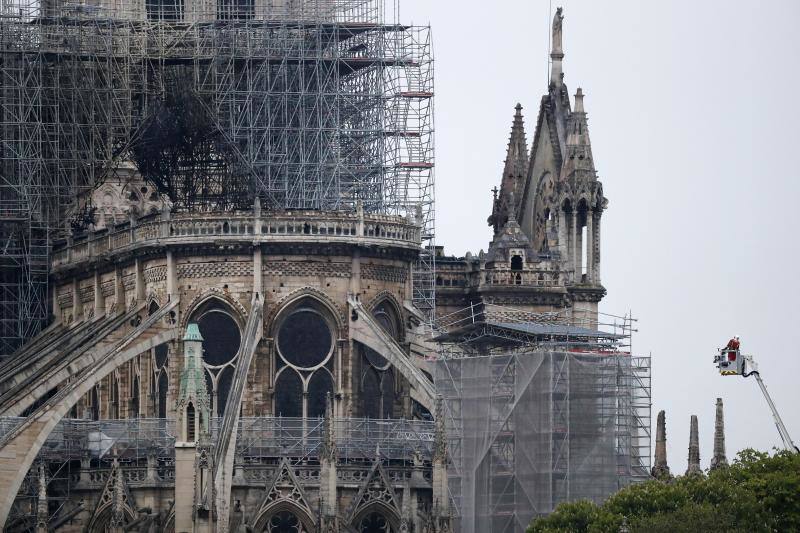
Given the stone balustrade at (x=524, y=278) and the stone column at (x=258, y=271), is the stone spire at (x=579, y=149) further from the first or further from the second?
the stone column at (x=258, y=271)

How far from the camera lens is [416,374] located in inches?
4242

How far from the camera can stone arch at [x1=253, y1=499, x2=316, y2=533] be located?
103 m

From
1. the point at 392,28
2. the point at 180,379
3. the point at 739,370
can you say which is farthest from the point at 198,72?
the point at 739,370

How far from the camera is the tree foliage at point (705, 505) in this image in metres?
91.1

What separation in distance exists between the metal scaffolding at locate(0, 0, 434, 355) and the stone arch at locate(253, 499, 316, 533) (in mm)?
14349

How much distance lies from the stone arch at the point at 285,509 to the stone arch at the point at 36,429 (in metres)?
7.26

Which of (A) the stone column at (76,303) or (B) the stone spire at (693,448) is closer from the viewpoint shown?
(B) the stone spire at (693,448)

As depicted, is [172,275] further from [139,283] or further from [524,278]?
[524,278]

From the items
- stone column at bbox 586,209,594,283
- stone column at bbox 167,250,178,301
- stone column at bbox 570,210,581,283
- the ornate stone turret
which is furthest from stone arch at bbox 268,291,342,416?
stone column at bbox 586,209,594,283

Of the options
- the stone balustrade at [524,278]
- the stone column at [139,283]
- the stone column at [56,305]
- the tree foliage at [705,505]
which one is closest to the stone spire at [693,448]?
the tree foliage at [705,505]

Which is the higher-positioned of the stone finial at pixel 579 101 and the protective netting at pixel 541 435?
the stone finial at pixel 579 101

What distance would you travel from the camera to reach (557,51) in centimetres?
13025

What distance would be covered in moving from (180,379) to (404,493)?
28.7 feet

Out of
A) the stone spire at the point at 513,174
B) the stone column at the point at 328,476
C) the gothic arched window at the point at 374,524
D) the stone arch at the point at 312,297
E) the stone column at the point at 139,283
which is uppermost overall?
the stone spire at the point at 513,174
